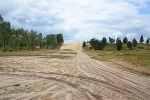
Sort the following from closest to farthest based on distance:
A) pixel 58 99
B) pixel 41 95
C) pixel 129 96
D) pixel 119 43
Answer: pixel 58 99 → pixel 41 95 → pixel 129 96 → pixel 119 43

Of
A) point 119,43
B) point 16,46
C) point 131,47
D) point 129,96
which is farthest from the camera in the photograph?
point 131,47

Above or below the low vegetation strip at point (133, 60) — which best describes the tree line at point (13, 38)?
above

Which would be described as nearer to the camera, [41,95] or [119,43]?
[41,95]

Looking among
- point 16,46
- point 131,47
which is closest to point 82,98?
point 16,46

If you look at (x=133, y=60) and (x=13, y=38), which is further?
(x=13, y=38)

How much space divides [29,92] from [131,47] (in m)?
174

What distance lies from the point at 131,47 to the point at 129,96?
172710mm

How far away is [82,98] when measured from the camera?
1427 centimetres

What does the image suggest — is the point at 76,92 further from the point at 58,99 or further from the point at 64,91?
the point at 58,99

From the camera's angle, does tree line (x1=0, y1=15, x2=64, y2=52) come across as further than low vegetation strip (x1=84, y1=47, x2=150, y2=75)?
Yes

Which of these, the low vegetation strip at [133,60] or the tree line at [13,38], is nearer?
the low vegetation strip at [133,60]

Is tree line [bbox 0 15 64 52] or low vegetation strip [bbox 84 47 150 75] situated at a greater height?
tree line [bbox 0 15 64 52]

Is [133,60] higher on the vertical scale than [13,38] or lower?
lower

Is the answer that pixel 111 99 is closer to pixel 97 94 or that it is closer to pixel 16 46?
pixel 97 94
